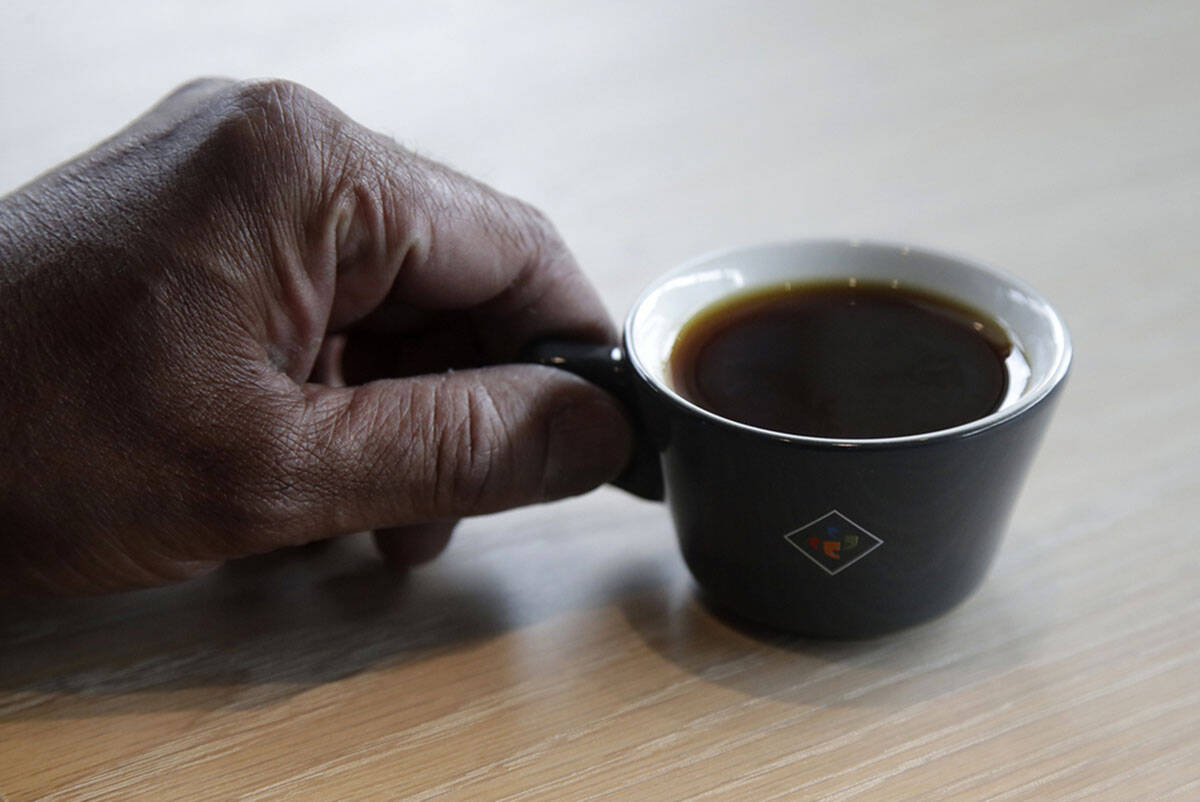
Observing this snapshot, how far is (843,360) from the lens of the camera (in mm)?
620

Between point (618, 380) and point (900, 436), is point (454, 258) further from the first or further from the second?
point (900, 436)

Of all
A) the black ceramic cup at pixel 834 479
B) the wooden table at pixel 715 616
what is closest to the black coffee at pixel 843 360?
the black ceramic cup at pixel 834 479

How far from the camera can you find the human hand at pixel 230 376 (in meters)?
0.54

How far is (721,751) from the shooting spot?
553mm

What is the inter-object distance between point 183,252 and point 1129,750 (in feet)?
1.45

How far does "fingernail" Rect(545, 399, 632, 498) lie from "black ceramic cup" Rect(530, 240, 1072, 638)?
0.05ft

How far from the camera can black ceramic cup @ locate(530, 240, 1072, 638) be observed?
0.53 m

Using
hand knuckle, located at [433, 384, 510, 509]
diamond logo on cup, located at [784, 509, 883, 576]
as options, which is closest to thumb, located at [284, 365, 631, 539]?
hand knuckle, located at [433, 384, 510, 509]

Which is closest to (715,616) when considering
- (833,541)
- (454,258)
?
(833,541)

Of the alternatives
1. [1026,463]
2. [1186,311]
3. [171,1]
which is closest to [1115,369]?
[1186,311]

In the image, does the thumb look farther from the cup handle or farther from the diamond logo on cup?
the diamond logo on cup

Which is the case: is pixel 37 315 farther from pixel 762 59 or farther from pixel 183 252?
pixel 762 59

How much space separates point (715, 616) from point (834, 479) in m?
0.14

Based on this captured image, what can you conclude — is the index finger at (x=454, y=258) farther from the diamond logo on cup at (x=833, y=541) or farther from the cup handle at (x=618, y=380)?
the diamond logo on cup at (x=833, y=541)
